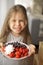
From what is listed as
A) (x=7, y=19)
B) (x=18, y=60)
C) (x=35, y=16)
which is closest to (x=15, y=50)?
(x=18, y=60)

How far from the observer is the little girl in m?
0.78

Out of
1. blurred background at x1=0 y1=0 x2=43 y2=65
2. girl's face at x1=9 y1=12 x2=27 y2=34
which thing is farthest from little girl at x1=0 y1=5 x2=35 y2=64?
blurred background at x1=0 y1=0 x2=43 y2=65

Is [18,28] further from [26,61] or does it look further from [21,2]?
[21,2]

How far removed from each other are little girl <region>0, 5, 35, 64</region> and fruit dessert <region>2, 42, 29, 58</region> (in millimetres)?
36

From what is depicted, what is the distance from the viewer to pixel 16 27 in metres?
0.78

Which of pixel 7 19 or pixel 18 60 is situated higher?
pixel 7 19

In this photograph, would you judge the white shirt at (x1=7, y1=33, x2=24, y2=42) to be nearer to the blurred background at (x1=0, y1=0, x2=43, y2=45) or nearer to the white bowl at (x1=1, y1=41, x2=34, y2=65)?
the white bowl at (x1=1, y1=41, x2=34, y2=65)

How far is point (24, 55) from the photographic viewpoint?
725mm

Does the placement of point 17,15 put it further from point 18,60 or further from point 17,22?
point 18,60

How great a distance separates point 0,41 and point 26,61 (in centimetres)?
15

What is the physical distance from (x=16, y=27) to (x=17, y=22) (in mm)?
22

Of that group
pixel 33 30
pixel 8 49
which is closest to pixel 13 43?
pixel 8 49

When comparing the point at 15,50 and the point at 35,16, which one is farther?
the point at 35,16

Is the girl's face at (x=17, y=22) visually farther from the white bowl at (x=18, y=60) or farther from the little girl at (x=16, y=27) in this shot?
the white bowl at (x=18, y=60)
